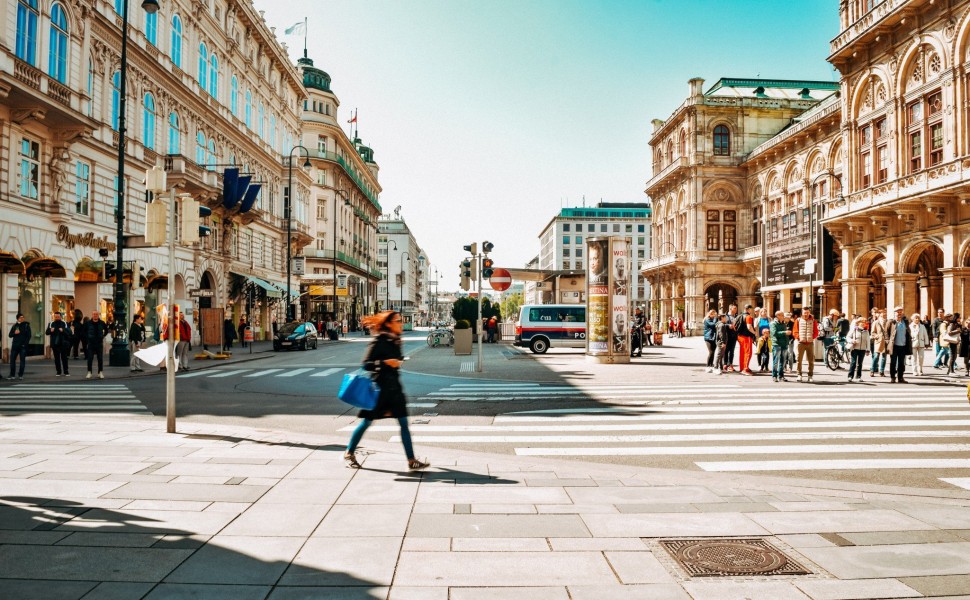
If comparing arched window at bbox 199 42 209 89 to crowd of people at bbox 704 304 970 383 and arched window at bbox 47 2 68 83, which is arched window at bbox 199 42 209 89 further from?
crowd of people at bbox 704 304 970 383

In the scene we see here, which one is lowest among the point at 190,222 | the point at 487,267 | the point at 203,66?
the point at 190,222

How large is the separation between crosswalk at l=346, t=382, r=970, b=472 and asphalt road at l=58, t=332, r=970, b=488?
0.02 meters

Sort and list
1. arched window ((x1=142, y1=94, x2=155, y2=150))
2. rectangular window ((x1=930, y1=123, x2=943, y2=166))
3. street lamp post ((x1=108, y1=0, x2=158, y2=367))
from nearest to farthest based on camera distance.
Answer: street lamp post ((x1=108, y1=0, x2=158, y2=367))
rectangular window ((x1=930, y1=123, x2=943, y2=166))
arched window ((x1=142, y1=94, x2=155, y2=150))

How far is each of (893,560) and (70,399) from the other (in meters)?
13.5

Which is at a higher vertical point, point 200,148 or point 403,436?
point 200,148

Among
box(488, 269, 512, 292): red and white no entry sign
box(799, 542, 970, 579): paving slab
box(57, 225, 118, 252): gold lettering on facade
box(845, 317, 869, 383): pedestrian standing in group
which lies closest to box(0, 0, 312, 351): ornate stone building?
box(57, 225, 118, 252): gold lettering on facade

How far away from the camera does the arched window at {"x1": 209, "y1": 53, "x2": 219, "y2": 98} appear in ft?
128

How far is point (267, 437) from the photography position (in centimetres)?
871

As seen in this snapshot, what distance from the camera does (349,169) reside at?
75062 millimetres

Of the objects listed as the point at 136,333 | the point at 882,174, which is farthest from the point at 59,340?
the point at 882,174

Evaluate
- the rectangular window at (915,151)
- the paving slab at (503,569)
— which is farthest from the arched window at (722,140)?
the paving slab at (503,569)

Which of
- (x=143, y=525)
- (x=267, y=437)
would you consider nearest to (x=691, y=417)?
(x=267, y=437)

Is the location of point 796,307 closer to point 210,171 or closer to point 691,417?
point 210,171

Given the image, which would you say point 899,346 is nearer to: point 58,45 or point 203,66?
point 58,45
